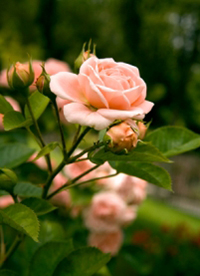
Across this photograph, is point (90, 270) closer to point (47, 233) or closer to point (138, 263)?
point (47, 233)

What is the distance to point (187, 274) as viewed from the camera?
247 centimetres

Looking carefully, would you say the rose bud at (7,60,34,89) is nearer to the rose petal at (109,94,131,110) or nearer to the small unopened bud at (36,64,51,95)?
the small unopened bud at (36,64,51,95)

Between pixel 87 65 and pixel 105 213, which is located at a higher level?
pixel 87 65

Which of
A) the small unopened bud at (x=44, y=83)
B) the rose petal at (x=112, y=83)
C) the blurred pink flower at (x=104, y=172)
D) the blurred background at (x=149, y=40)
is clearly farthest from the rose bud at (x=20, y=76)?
the blurred background at (x=149, y=40)

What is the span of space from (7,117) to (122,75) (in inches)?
7.3

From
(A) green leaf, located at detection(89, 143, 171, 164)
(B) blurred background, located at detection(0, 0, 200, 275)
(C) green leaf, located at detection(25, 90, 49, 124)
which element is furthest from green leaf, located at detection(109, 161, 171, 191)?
(B) blurred background, located at detection(0, 0, 200, 275)

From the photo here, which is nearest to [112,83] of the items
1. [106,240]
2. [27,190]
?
[27,190]

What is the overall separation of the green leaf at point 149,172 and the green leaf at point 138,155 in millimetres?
56

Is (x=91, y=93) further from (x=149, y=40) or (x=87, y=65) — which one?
(x=149, y=40)

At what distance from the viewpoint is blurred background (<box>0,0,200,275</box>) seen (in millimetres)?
6641

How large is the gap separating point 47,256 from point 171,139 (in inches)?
12.5

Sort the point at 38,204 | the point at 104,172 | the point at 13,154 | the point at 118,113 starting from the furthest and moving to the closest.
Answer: the point at 104,172 → the point at 13,154 → the point at 38,204 → the point at 118,113

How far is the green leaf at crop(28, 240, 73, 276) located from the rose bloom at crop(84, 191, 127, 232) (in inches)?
26.1

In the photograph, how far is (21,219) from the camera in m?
0.47
